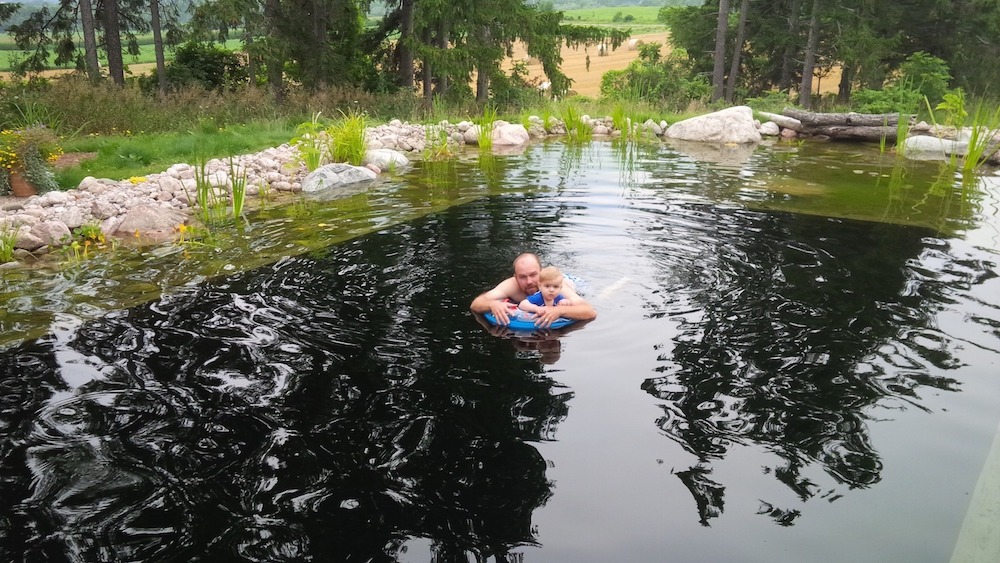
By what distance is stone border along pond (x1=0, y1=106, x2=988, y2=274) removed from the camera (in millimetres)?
7969

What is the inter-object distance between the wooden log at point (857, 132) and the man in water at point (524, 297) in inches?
522

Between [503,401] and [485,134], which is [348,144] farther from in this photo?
[503,401]

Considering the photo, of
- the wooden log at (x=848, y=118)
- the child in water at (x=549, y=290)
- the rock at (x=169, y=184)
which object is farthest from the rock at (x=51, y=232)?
the wooden log at (x=848, y=118)

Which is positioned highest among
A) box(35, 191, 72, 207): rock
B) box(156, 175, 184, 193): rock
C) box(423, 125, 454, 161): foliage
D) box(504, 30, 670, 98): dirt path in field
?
box(504, 30, 670, 98): dirt path in field

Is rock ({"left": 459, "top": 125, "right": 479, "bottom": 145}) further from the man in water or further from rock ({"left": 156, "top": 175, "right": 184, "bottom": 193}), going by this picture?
the man in water

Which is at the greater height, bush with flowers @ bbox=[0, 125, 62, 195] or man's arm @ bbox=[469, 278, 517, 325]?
bush with flowers @ bbox=[0, 125, 62, 195]

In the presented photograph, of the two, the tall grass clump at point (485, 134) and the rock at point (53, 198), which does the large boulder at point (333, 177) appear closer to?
the rock at point (53, 198)

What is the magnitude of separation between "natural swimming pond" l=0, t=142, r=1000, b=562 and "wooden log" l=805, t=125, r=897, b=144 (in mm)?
9040

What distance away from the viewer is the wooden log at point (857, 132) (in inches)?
627

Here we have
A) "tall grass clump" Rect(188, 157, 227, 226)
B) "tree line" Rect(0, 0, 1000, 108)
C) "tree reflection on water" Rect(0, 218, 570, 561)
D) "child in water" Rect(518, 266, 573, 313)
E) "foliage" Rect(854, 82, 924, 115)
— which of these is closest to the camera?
"tree reflection on water" Rect(0, 218, 570, 561)

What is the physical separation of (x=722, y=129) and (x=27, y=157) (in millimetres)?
13875

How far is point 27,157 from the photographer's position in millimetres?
9297

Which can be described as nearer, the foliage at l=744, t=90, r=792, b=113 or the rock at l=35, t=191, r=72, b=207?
the rock at l=35, t=191, r=72, b=207

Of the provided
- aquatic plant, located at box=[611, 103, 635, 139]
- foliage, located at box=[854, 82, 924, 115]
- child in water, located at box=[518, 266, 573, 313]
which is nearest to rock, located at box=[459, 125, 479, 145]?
aquatic plant, located at box=[611, 103, 635, 139]
